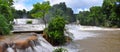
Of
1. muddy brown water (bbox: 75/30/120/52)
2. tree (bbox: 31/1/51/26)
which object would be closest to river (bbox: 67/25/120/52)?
muddy brown water (bbox: 75/30/120/52)

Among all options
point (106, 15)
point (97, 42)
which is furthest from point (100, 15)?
point (97, 42)

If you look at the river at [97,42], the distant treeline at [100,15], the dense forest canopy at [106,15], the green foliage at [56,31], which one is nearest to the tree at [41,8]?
the distant treeline at [100,15]

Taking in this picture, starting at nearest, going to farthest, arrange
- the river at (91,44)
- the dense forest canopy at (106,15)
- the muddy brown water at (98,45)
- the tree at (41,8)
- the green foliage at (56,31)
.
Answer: the river at (91,44) → the muddy brown water at (98,45) → the green foliage at (56,31) → the dense forest canopy at (106,15) → the tree at (41,8)

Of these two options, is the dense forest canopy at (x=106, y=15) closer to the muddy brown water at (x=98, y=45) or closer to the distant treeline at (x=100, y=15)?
the distant treeline at (x=100, y=15)

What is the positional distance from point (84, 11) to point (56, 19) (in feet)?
162

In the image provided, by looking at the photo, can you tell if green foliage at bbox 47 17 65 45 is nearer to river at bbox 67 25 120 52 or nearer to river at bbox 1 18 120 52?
river at bbox 1 18 120 52

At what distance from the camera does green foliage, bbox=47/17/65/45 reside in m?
15.4

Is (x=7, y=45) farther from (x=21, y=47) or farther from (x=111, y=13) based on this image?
(x=111, y=13)

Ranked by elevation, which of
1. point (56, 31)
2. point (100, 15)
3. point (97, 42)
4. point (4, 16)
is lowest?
point (100, 15)

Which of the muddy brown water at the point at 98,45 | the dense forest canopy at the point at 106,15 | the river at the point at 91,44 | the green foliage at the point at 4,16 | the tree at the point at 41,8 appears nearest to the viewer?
Result: the green foliage at the point at 4,16

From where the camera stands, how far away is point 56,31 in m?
15.5

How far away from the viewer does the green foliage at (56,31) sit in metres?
15.4

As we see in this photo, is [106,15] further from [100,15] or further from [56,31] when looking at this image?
[56,31]

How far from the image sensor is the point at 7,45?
877 centimetres
